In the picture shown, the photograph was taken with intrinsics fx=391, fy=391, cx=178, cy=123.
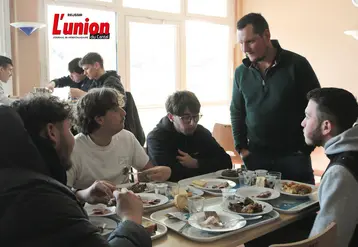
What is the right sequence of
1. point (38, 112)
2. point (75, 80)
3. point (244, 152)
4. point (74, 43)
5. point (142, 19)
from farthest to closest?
point (142, 19)
point (74, 43)
point (75, 80)
point (244, 152)
point (38, 112)

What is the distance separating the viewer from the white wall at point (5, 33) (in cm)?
404

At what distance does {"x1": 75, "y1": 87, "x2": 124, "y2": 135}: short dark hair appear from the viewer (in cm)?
208

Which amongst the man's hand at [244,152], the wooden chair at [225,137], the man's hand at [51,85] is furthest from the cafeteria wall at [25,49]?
the man's hand at [244,152]

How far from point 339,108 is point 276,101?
2.59 feet

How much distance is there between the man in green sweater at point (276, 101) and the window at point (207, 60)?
10.8 feet

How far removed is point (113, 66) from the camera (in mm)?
5020

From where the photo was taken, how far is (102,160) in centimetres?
211

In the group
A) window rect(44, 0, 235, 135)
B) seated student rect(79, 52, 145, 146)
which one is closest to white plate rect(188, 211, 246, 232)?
seated student rect(79, 52, 145, 146)

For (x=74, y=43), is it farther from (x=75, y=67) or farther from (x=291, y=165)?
(x=291, y=165)

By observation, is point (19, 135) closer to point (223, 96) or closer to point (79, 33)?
point (79, 33)

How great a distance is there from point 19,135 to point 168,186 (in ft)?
3.77

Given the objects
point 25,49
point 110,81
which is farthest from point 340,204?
point 25,49

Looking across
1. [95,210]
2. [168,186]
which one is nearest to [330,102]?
[168,186]

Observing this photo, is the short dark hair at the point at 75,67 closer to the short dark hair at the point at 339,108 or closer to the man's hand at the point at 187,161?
the man's hand at the point at 187,161
